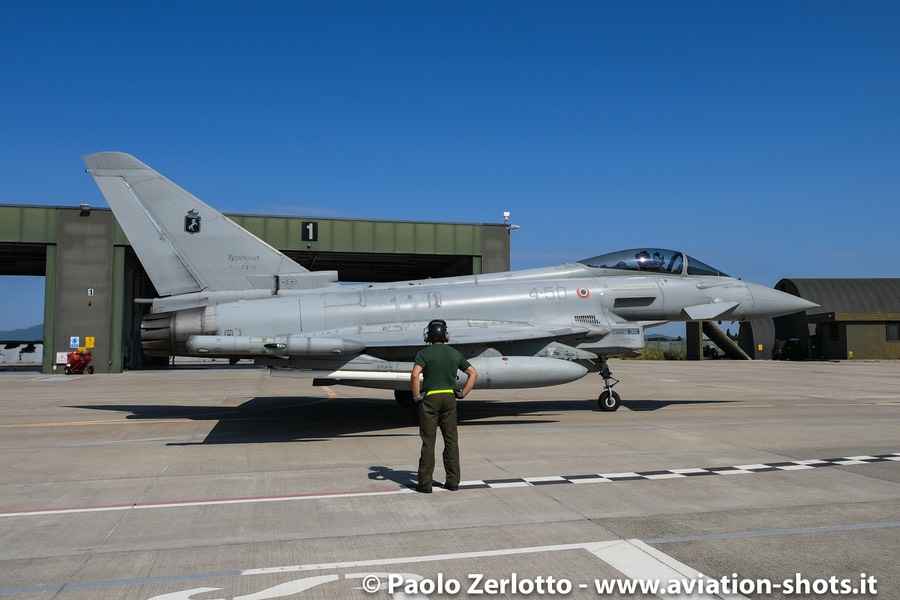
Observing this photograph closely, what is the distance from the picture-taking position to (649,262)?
14023 mm

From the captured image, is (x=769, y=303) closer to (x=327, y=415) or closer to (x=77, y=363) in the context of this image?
(x=327, y=415)

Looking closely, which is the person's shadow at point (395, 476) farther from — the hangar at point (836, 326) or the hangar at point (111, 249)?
the hangar at point (836, 326)

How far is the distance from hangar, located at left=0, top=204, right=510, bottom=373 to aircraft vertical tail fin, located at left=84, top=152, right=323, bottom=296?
1887 centimetres

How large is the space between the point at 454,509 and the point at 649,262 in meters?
9.80

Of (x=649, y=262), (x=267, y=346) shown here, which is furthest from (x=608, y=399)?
(x=267, y=346)

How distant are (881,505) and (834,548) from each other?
1704 millimetres

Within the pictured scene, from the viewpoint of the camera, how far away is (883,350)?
150 ft

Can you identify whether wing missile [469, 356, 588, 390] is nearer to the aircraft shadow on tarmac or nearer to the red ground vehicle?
the aircraft shadow on tarmac

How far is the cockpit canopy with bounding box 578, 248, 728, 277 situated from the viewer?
1392 cm

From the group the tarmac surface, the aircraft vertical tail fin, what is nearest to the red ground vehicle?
the tarmac surface

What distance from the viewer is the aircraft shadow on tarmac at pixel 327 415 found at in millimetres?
10945

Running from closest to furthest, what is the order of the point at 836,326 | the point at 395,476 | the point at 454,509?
the point at 454,509, the point at 395,476, the point at 836,326

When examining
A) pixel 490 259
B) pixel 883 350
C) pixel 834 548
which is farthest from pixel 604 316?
pixel 883 350

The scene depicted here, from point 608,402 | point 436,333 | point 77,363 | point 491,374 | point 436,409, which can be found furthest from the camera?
point 77,363
